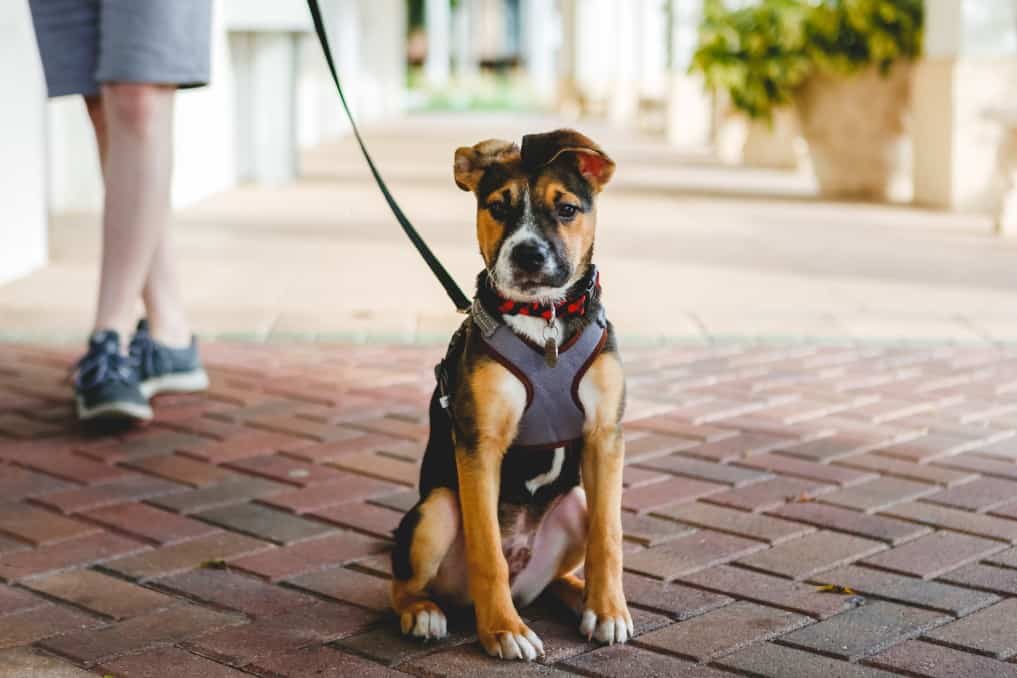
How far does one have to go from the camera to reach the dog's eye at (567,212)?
96.5 inches

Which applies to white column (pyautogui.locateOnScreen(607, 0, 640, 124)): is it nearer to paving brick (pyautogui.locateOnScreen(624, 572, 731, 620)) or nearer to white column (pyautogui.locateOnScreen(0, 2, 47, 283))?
white column (pyautogui.locateOnScreen(0, 2, 47, 283))

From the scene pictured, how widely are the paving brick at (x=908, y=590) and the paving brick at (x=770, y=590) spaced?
0.22 feet

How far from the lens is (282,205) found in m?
10.5

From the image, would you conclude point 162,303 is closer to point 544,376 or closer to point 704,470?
point 704,470

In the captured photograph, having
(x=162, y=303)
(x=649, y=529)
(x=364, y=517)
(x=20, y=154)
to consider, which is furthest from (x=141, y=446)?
(x=20, y=154)

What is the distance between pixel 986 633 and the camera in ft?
8.44

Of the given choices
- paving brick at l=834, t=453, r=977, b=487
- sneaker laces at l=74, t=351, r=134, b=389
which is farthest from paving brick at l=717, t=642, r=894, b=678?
sneaker laces at l=74, t=351, r=134, b=389

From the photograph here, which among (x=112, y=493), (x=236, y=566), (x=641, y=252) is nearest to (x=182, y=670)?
(x=236, y=566)

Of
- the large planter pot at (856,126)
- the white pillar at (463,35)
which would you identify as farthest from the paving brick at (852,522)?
the white pillar at (463,35)

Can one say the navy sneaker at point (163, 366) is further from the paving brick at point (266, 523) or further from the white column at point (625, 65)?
the white column at point (625, 65)

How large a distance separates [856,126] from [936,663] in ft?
29.1

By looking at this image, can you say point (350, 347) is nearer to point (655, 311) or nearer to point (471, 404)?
point (655, 311)

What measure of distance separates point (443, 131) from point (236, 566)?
69.1 ft

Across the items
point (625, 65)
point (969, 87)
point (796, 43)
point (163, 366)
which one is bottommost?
point (163, 366)
